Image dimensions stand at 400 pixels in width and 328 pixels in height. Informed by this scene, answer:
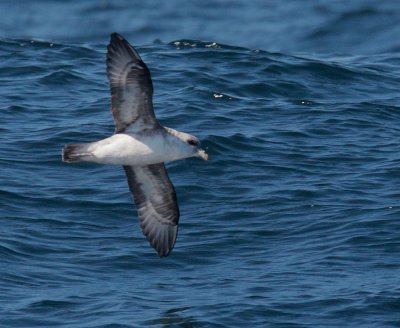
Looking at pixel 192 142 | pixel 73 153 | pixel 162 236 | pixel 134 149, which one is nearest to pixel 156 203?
pixel 162 236

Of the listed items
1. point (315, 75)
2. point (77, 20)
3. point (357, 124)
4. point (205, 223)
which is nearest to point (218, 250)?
point (205, 223)

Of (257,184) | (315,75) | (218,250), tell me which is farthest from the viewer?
(315,75)

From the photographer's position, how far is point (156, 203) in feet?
44.2

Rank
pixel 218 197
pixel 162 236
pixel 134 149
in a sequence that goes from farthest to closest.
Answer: pixel 218 197 < pixel 162 236 < pixel 134 149

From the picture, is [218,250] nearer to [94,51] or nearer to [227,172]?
[227,172]

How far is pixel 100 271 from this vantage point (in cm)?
1402

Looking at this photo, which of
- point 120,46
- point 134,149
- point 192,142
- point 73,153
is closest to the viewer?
point 120,46

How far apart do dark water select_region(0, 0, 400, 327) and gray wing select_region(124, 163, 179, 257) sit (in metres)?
0.59

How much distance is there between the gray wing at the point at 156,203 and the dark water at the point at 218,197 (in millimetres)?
594

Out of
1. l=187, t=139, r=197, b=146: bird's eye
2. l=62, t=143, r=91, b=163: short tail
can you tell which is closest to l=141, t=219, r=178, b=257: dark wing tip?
l=187, t=139, r=197, b=146: bird's eye

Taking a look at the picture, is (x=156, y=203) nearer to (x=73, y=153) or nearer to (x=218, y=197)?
(x=73, y=153)

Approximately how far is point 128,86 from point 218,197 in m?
4.19

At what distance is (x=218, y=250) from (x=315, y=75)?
6552mm

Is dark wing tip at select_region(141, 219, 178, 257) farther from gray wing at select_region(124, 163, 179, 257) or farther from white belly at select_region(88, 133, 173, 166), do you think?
white belly at select_region(88, 133, 173, 166)
